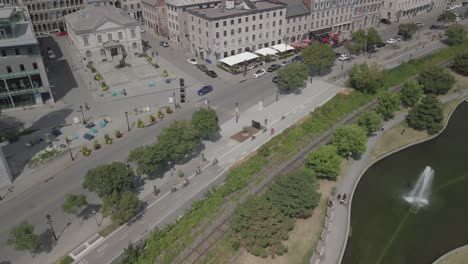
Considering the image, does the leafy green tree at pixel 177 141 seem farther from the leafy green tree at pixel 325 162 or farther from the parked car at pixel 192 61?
the parked car at pixel 192 61

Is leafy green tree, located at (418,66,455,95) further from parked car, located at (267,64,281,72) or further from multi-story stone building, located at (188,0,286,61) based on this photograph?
multi-story stone building, located at (188,0,286,61)

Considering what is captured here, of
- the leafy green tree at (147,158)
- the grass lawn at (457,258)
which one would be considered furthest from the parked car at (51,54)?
the grass lawn at (457,258)

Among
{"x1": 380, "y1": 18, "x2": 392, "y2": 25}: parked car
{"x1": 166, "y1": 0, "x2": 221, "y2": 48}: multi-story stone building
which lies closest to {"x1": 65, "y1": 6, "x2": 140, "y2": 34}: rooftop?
{"x1": 166, "y1": 0, "x2": 221, "y2": 48}: multi-story stone building

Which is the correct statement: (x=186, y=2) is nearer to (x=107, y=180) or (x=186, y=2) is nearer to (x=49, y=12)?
(x=49, y=12)

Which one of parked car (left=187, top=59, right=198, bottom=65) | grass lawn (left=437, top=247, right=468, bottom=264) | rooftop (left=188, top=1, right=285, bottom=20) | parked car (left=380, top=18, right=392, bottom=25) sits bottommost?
grass lawn (left=437, top=247, right=468, bottom=264)

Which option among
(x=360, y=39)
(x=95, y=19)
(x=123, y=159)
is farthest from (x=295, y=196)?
(x=95, y=19)
